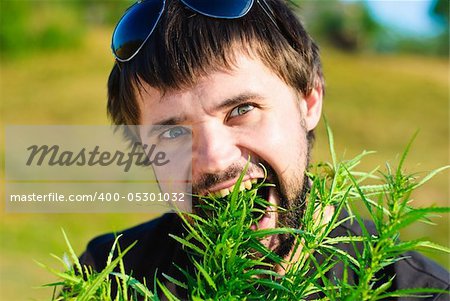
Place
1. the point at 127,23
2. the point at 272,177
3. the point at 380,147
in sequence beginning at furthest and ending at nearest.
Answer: the point at 380,147, the point at 127,23, the point at 272,177

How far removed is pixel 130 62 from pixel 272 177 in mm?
639

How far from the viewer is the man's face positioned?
1635 millimetres

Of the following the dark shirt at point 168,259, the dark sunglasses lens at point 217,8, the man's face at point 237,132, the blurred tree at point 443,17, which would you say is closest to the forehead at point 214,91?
the man's face at point 237,132

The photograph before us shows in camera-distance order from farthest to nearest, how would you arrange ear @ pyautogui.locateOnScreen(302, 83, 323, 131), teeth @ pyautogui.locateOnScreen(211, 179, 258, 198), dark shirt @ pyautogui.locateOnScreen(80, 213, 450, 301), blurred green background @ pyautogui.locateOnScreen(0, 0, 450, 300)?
blurred green background @ pyautogui.locateOnScreen(0, 0, 450, 300) → ear @ pyautogui.locateOnScreen(302, 83, 323, 131) → dark shirt @ pyautogui.locateOnScreen(80, 213, 450, 301) → teeth @ pyautogui.locateOnScreen(211, 179, 258, 198)

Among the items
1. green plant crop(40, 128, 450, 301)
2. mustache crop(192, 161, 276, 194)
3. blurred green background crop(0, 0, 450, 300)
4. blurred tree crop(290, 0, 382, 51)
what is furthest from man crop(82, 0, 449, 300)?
blurred tree crop(290, 0, 382, 51)

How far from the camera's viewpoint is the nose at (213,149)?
1.62 m

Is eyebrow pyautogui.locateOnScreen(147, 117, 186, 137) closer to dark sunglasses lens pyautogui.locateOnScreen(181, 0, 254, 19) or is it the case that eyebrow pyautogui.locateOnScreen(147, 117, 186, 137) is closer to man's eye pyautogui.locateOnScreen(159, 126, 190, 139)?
man's eye pyautogui.locateOnScreen(159, 126, 190, 139)

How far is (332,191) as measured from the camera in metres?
1.12

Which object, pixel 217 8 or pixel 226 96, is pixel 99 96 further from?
pixel 226 96

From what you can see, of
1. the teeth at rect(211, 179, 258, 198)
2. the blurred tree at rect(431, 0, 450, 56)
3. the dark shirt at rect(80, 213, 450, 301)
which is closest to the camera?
the teeth at rect(211, 179, 258, 198)

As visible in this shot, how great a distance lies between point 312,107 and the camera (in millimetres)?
2178

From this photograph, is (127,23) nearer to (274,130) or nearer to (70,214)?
(274,130)

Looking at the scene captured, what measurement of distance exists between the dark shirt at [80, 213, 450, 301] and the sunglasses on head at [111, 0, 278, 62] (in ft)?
2.05

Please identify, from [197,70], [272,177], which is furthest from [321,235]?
[197,70]
